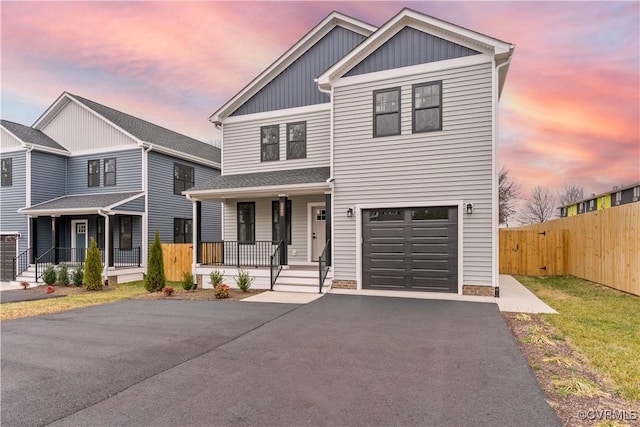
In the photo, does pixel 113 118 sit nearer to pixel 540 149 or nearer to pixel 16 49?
pixel 16 49

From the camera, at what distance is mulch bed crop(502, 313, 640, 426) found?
9.98ft

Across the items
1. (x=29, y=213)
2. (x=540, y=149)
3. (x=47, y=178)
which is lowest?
(x=29, y=213)

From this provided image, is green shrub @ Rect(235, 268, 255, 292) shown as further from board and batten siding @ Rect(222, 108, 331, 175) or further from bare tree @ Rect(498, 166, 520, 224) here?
bare tree @ Rect(498, 166, 520, 224)

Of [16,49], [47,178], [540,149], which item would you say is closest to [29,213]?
[47,178]

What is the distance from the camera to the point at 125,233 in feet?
51.0

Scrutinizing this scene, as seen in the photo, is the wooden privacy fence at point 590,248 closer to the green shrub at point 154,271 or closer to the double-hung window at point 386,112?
the double-hung window at point 386,112

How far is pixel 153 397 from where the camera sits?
3492 millimetres

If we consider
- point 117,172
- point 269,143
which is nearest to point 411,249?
→ point 269,143

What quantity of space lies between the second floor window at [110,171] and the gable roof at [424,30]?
10759mm

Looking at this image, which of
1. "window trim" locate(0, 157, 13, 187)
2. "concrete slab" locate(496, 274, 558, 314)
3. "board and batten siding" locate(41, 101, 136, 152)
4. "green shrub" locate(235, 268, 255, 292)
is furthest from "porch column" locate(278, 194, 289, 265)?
"window trim" locate(0, 157, 13, 187)

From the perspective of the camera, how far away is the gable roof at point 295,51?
481 inches

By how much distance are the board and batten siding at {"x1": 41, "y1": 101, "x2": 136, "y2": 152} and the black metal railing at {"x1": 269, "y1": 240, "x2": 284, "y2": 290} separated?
29.6ft

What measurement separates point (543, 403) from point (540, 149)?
24127 mm

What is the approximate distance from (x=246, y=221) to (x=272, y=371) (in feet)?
30.7
